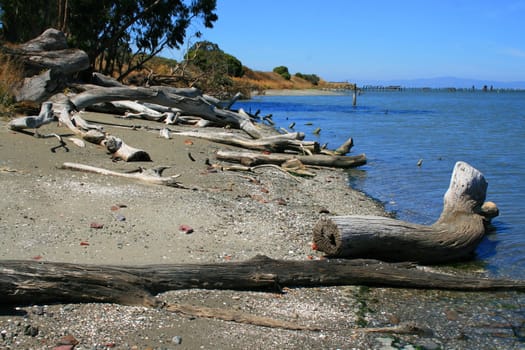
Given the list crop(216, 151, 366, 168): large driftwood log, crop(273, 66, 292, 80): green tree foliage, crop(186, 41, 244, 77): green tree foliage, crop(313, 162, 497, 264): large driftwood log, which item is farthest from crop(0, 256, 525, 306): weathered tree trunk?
crop(273, 66, 292, 80): green tree foliage

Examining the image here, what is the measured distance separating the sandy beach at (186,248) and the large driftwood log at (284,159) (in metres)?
1.36

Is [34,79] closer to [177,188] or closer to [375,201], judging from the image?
[177,188]

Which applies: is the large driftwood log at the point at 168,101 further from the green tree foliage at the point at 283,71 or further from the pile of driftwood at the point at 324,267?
the green tree foliage at the point at 283,71

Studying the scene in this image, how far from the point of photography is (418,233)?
7480 mm

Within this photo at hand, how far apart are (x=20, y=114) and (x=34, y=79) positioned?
1.12 m

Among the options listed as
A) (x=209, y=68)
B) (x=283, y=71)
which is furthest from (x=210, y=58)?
(x=283, y=71)

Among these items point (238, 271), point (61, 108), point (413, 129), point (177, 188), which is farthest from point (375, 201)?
point (413, 129)

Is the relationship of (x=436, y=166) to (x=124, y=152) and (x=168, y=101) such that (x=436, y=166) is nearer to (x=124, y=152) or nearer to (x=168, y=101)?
(x=168, y=101)

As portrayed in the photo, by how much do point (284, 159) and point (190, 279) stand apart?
7.98 m

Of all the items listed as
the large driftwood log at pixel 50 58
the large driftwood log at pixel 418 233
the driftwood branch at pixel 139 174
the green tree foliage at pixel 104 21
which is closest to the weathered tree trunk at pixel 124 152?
the driftwood branch at pixel 139 174

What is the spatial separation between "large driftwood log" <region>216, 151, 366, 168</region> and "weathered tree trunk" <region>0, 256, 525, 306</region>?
649 centimetres

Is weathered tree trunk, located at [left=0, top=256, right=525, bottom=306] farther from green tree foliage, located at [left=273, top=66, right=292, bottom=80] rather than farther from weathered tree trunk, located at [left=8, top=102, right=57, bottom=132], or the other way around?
green tree foliage, located at [left=273, top=66, right=292, bottom=80]

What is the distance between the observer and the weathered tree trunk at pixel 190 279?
4.74 meters

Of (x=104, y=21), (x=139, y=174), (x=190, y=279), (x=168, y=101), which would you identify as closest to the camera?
(x=190, y=279)
